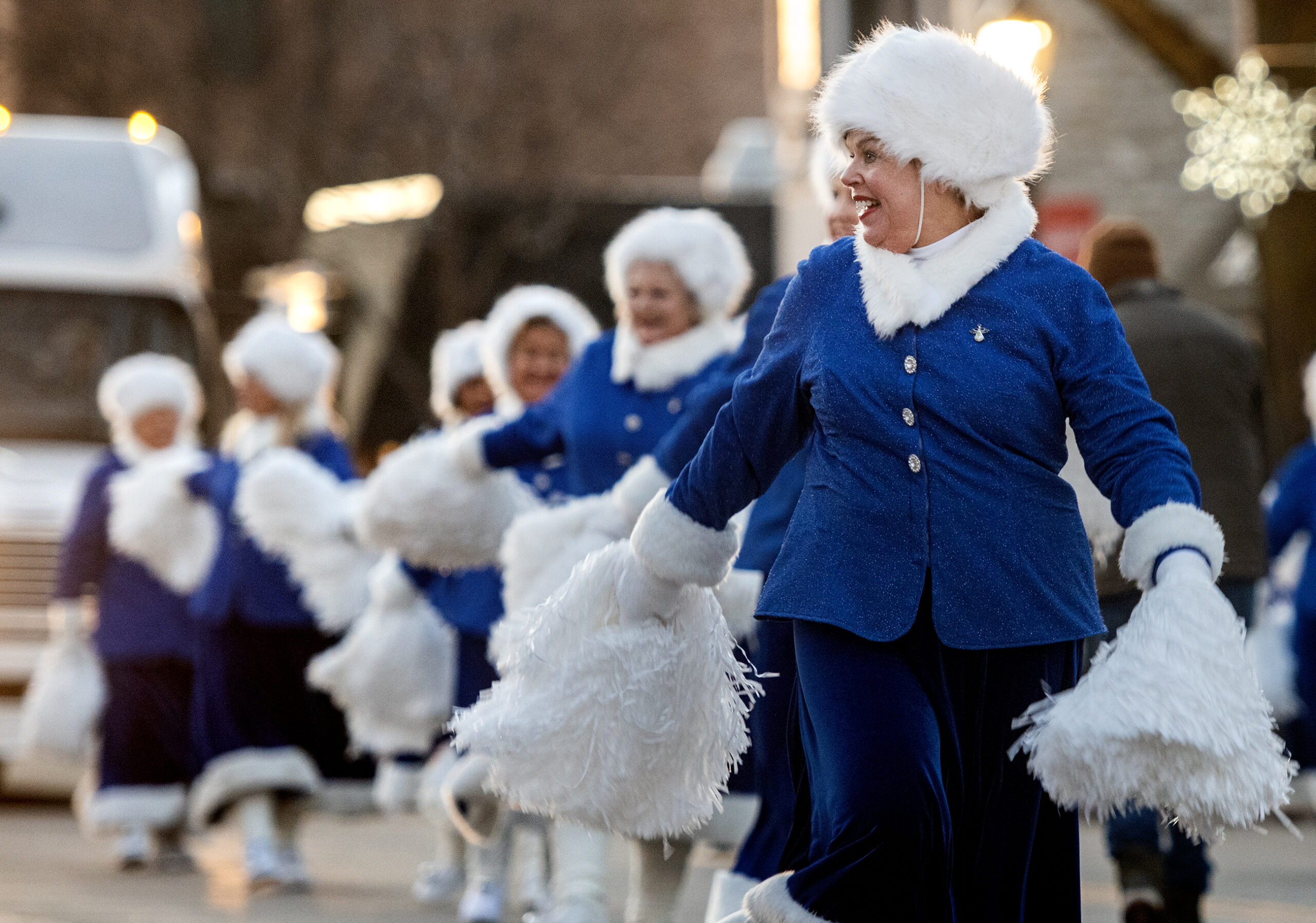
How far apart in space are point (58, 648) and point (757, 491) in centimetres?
671

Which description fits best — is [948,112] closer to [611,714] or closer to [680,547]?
[680,547]

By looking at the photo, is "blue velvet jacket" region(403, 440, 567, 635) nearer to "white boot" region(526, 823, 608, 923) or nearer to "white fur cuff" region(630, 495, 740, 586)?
"white boot" region(526, 823, 608, 923)

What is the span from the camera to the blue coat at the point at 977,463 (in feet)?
11.6

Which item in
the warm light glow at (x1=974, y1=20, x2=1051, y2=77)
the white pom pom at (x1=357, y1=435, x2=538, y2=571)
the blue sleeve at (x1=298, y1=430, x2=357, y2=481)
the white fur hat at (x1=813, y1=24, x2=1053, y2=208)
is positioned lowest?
the white pom pom at (x1=357, y1=435, x2=538, y2=571)

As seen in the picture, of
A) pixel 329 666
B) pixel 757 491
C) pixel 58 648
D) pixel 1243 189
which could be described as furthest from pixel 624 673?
pixel 1243 189

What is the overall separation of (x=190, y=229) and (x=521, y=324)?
5845mm

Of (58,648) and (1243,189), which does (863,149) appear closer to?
(58,648)

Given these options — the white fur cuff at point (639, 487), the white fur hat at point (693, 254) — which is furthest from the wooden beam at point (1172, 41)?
the white fur cuff at point (639, 487)

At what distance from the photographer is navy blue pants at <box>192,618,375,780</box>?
861cm

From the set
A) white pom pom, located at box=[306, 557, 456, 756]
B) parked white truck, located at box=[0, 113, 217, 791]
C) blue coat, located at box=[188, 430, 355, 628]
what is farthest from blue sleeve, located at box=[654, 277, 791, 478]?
parked white truck, located at box=[0, 113, 217, 791]

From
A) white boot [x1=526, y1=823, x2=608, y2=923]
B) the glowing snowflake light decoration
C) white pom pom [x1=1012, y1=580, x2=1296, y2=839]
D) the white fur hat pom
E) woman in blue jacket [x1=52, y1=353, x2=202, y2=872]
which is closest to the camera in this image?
white pom pom [x1=1012, y1=580, x2=1296, y2=839]

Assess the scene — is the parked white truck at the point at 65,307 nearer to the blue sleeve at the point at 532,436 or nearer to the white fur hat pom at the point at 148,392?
the white fur hat pom at the point at 148,392

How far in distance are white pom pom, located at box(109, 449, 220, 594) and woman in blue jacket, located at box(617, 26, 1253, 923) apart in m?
5.67

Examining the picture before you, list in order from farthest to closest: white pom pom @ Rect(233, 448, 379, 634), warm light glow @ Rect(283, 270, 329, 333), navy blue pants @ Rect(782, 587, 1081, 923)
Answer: warm light glow @ Rect(283, 270, 329, 333) → white pom pom @ Rect(233, 448, 379, 634) → navy blue pants @ Rect(782, 587, 1081, 923)
